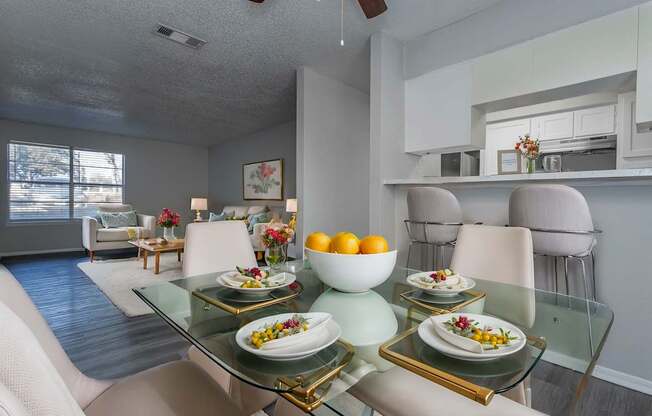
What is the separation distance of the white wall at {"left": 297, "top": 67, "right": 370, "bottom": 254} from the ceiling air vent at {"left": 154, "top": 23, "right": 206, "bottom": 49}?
1066 millimetres

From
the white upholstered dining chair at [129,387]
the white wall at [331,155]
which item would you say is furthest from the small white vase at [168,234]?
the white upholstered dining chair at [129,387]

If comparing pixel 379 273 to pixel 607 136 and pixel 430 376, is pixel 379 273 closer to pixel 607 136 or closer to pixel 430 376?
pixel 430 376

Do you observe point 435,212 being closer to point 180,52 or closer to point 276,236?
point 276,236

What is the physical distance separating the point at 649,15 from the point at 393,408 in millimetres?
2570

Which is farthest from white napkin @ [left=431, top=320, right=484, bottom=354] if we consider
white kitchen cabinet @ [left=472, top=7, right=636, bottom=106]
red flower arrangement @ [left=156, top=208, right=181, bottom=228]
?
red flower arrangement @ [left=156, top=208, right=181, bottom=228]

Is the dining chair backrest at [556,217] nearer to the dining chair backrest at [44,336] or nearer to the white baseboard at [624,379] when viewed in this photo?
the white baseboard at [624,379]

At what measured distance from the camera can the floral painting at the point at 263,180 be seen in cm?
616

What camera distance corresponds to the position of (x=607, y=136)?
3.59m

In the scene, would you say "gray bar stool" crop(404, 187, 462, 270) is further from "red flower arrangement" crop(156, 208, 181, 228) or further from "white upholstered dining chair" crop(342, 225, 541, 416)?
"red flower arrangement" crop(156, 208, 181, 228)

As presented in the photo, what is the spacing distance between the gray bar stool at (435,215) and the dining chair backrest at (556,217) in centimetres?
42

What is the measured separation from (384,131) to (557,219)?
150 cm

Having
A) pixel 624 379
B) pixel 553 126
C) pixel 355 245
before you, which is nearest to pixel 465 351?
pixel 355 245

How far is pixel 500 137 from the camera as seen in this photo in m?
4.43

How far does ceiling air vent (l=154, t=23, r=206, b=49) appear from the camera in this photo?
2.74 meters
